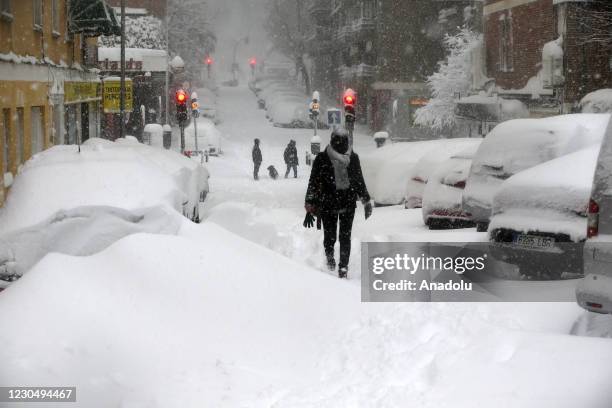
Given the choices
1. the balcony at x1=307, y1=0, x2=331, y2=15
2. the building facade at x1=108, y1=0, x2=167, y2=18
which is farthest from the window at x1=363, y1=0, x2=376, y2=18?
the balcony at x1=307, y1=0, x2=331, y2=15

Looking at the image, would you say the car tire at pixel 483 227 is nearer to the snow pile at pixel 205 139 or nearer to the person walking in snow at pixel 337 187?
the person walking in snow at pixel 337 187

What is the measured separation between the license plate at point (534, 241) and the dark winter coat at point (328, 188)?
5.45ft

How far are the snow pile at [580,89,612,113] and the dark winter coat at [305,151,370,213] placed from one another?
16270 millimetres

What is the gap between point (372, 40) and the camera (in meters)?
58.7

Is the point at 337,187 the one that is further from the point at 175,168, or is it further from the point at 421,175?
the point at 421,175

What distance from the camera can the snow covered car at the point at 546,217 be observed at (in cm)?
833

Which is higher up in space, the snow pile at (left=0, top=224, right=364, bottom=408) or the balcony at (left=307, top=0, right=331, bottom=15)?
the balcony at (left=307, top=0, right=331, bottom=15)

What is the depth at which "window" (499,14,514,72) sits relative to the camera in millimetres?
32719

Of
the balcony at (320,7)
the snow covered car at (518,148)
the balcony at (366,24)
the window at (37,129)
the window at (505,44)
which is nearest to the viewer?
the snow covered car at (518,148)

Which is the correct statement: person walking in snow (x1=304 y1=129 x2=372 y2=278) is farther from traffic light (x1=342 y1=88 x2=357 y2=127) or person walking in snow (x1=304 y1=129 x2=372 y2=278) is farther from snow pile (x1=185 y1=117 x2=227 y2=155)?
snow pile (x1=185 y1=117 x2=227 y2=155)

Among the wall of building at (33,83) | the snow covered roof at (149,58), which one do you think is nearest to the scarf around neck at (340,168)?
the wall of building at (33,83)

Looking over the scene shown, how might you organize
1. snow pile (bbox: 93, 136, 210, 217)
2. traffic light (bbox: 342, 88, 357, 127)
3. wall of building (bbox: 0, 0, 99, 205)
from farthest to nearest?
traffic light (bbox: 342, 88, 357, 127) < wall of building (bbox: 0, 0, 99, 205) < snow pile (bbox: 93, 136, 210, 217)

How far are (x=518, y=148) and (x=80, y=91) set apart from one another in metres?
19.4

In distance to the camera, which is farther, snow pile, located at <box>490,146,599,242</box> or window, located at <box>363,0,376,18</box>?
window, located at <box>363,0,376,18</box>
